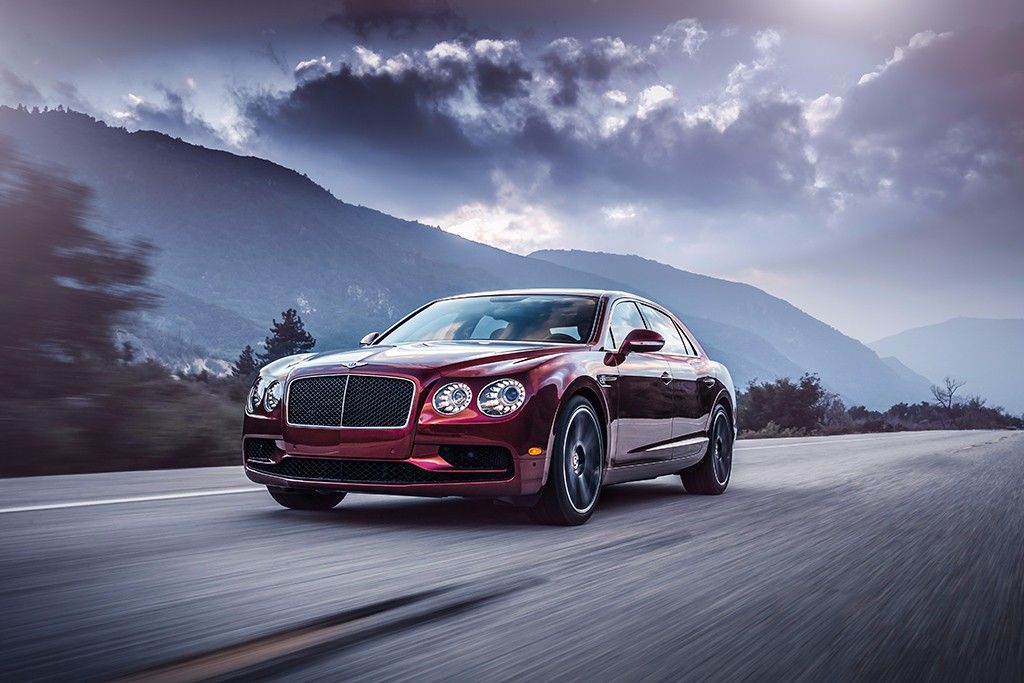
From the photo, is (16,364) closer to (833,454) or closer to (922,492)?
(922,492)

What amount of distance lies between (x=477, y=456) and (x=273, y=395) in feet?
4.62

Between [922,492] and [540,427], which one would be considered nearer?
[540,427]

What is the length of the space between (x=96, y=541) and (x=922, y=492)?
7122mm

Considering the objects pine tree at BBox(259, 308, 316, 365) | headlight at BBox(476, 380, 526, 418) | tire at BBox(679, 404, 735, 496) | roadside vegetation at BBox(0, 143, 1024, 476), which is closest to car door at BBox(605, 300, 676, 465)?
tire at BBox(679, 404, 735, 496)

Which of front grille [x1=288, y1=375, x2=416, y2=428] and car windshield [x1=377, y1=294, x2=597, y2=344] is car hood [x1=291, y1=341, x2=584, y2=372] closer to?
front grille [x1=288, y1=375, x2=416, y2=428]

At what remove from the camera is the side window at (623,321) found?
25.8ft

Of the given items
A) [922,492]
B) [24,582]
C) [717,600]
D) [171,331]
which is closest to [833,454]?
[922,492]

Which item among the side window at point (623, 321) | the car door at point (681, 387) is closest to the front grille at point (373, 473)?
the side window at point (623, 321)

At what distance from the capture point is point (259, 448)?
22.1 ft

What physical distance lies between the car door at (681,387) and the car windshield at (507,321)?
0.99 meters

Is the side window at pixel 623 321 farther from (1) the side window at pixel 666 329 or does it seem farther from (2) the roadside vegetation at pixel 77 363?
(2) the roadside vegetation at pixel 77 363

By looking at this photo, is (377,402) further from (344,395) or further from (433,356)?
(433,356)

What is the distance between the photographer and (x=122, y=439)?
12.6m

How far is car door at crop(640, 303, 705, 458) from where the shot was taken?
28.1 ft
